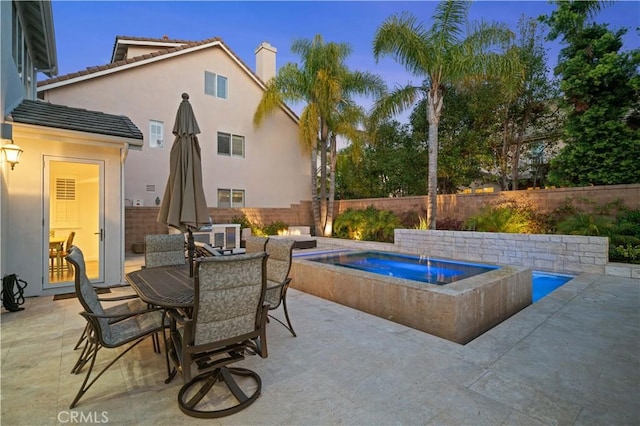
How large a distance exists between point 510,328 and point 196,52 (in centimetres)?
1425

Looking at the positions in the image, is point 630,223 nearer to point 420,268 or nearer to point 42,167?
point 420,268

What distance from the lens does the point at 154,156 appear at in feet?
38.4

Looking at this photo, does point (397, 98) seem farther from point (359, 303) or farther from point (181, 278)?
point (181, 278)

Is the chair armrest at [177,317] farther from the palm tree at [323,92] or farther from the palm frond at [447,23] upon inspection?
the palm tree at [323,92]

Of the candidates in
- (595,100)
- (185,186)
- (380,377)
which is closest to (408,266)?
(380,377)

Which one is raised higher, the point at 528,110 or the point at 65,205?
the point at 528,110

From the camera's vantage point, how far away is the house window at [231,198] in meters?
13.5

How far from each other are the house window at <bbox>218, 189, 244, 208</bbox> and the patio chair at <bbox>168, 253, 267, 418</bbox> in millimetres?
11232

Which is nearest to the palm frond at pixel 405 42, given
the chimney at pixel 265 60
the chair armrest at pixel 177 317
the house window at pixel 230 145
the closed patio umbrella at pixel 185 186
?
the house window at pixel 230 145

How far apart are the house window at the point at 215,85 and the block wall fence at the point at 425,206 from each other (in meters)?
5.05

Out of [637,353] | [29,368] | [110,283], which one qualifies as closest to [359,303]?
[637,353]

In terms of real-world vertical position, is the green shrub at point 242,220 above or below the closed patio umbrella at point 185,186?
below

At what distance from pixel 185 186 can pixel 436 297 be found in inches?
135

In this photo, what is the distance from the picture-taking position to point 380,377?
281 centimetres
